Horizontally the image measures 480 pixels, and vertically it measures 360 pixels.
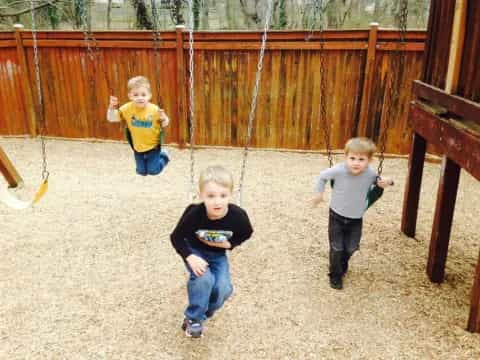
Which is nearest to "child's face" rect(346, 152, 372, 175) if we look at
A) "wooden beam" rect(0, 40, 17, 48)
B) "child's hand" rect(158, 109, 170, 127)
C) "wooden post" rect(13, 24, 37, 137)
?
"child's hand" rect(158, 109, 170, 127)

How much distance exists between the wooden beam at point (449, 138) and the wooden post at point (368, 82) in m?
2.88

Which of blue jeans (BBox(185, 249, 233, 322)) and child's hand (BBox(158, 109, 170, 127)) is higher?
child's hand (BBox(158, 109, 170, 127))

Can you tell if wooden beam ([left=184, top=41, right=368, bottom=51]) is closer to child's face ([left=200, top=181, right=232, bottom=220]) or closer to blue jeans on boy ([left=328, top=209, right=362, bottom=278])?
blue jeans on boy ([left=328, top=209, right=362, bottom=278])

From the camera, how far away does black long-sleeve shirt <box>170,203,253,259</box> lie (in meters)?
2.46

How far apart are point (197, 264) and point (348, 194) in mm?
1348

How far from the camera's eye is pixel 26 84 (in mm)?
7875

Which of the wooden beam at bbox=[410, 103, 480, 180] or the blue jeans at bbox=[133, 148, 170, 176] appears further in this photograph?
the blue jeans at bbox=[133, 148, 170, 176]

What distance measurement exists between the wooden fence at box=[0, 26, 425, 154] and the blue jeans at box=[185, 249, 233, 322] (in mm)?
4682

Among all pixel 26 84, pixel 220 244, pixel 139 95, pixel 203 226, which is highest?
pixel 139 95

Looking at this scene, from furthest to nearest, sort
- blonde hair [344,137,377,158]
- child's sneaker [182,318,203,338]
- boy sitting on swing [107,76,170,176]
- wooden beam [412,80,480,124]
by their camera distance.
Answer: boy sitting on swing [107,76,170,176], blonde hair [344,137,377,158], wooden beam [412,80,480,124], child's sneaker [182,318,203,338]

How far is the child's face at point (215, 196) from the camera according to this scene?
7.61 feet

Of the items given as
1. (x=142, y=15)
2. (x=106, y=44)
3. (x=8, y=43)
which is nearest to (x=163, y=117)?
(x=106, y=44)

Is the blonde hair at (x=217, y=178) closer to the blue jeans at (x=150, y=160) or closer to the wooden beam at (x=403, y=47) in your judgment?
the blue jeans at (x=150, y=160)

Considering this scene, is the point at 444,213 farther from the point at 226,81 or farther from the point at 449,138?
the point at 226,81
